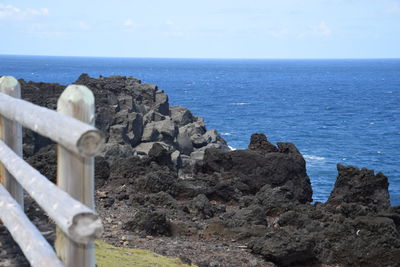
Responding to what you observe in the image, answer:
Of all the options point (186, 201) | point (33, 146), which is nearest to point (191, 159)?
point (33, 146)

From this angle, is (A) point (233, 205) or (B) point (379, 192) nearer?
(A) point (233, 205)

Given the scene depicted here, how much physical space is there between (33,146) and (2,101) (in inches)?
874

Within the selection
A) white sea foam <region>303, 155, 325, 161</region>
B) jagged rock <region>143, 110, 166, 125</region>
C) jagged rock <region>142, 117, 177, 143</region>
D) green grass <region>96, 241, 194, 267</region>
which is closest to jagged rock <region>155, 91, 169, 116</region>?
jagged rock <region>143, 110, 166, 125</region>

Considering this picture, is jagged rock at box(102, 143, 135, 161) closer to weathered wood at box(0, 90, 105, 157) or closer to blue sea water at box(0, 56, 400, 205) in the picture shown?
blue sea water at box(0, 56, 400, 205)

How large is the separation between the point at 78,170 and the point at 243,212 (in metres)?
7.65

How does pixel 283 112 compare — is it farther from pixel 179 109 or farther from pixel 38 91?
pixel 38 91

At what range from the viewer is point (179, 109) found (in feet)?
141

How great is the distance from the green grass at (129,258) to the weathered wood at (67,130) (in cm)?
274

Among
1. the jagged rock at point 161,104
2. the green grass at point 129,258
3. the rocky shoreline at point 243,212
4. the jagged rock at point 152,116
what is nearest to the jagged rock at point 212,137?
the jagged rock at point 152,116

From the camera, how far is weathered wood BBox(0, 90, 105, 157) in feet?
10.4

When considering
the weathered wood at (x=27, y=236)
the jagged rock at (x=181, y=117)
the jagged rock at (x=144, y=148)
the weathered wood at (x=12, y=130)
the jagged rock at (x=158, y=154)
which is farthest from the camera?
the jagged rock at (x=181, y=117)

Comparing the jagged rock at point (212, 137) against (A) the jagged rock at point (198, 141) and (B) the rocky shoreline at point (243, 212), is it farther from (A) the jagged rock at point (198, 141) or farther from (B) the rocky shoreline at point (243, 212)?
(B) the rocky shoreline at point (243, 212)

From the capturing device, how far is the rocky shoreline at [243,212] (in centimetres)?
856

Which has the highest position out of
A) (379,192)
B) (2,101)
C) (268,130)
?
(2,101)
